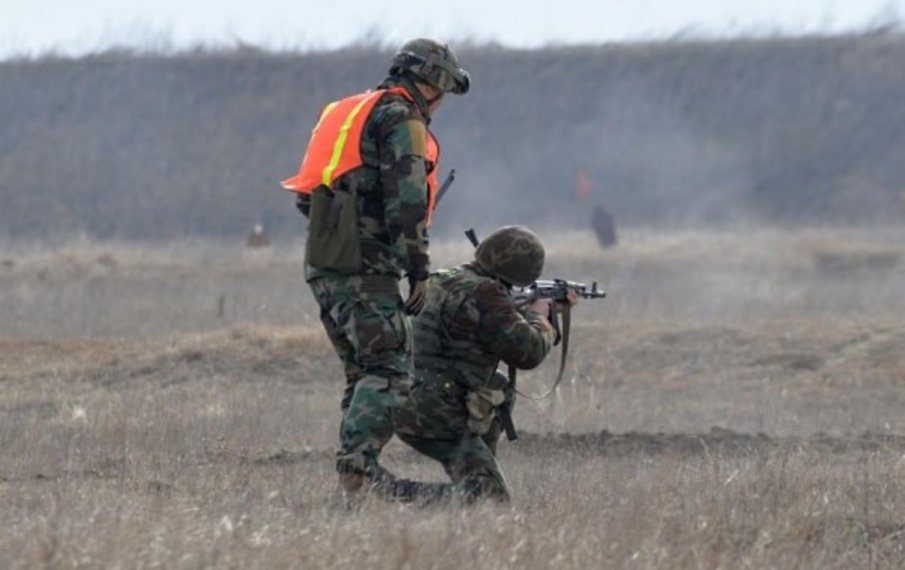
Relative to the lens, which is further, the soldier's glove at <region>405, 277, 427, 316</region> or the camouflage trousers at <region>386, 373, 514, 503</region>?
the camouflage trousers at <region>386, 373, 514, 503</region>

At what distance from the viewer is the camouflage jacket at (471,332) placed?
811 centimetres

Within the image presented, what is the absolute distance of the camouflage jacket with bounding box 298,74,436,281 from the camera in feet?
25.5

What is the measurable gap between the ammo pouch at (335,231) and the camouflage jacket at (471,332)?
1.62ft

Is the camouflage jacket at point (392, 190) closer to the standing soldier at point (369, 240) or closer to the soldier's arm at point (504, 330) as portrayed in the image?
the standing soldier at point (369, 240)

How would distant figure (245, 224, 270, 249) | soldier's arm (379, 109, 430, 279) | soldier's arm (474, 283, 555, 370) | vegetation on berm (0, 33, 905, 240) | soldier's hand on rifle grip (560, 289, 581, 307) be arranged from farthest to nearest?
vegetation on berm (0, 33, 905, 240) < distant figure (245, 224, 270, 249) < soldier's hand on rifle grip (560, 289, 581, 307) < soldier's arm (474, 283, 555, 370) < soldier's arm (379, 109, 430, 279)

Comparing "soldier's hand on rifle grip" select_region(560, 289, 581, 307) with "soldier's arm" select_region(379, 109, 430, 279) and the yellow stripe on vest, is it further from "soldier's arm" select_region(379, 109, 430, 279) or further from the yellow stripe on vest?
the yellow stripe on vest

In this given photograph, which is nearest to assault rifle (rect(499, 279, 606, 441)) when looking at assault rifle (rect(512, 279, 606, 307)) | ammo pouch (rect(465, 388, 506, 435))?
assault rifle (rect(512, 279, 606, 307))

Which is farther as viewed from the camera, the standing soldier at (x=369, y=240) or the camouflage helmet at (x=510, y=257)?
the camouflage helmet at (x=510, y=257)

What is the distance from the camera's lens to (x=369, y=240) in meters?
7.95

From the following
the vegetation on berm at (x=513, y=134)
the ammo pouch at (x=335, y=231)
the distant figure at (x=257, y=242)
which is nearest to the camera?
the ammo pouch at (x=335, y=231)

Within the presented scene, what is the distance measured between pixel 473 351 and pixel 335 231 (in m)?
0.79

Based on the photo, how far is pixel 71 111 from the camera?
57625 mm

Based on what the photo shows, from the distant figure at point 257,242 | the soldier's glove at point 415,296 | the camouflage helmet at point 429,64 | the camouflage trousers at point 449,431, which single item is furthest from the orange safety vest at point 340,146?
the distant figure at point 257,242

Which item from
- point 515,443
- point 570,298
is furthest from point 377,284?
point 515,443
